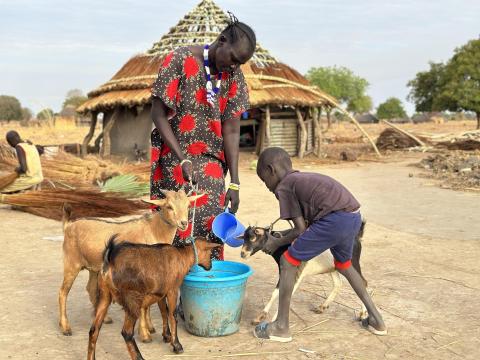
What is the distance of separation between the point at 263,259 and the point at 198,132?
7.73 feet

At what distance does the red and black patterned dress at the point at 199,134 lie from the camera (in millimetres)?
3865

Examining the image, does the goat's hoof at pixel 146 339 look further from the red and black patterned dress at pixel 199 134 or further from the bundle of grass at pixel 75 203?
the bundle of grass at pixel 75 203

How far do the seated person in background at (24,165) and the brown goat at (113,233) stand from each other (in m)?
5.54

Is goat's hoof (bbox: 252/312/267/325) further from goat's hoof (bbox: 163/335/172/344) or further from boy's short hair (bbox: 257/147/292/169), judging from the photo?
boy's short hair (bbox: 257/147/292/169)

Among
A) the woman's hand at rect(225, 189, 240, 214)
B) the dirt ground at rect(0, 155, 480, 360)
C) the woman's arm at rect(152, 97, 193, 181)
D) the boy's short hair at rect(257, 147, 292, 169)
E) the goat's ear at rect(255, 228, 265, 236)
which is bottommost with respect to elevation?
the dirt ground at rect(0, 155, 480, 360)

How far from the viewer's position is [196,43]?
17000 millimetres

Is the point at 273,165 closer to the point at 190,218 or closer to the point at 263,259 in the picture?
the point at 190,218

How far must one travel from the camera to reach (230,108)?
13.5ft

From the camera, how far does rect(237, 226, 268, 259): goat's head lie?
3.79 meters

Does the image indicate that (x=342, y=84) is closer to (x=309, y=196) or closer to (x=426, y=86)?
(x=426, y=86)

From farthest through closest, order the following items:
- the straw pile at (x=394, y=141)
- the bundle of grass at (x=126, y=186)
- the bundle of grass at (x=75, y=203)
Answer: the straw pile at (x=394, y=141)
the bundle of grass at (x=126, y=186)
the bundle of grass at (x=75, y=203)

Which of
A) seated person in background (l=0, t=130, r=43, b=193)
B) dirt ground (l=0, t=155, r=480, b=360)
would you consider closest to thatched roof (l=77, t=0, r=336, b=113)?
seated person in background (l=0, t=130, r=43, b=193)

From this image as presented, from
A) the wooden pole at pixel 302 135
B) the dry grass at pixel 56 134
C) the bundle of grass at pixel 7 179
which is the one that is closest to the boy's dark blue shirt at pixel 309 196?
the bundle of grass at pixel 7 179

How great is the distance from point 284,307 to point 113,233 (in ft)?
4.09
